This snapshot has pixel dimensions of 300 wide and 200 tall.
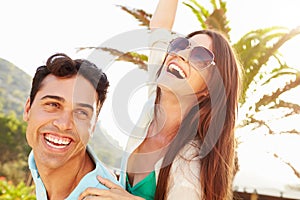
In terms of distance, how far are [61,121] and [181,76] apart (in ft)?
1.94

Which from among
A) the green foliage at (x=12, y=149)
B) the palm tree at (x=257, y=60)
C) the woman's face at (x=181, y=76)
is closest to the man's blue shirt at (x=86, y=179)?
the woman's face at (x=181, y=76)

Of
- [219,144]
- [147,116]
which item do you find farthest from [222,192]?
[147,116]

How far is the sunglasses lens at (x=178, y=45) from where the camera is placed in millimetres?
2493

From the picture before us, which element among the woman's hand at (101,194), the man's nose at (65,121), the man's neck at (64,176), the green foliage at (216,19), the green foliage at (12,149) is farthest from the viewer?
the green foliage at (12,149)

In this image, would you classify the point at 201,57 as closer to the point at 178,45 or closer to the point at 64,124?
the point at 178,45

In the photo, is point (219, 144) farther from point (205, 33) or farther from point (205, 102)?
point (205, 33)

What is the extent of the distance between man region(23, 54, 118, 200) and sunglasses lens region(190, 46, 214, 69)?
1.40ft

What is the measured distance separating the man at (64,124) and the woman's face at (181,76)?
0.93ft

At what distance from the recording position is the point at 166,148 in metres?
2.48

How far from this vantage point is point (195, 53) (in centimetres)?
246

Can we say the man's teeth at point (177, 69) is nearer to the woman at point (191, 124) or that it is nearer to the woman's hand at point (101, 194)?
the woman at point (191, 124)

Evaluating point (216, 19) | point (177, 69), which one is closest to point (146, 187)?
point (177, 69)

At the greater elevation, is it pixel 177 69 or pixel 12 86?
pixel 177 69

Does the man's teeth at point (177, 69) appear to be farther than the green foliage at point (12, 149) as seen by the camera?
No
